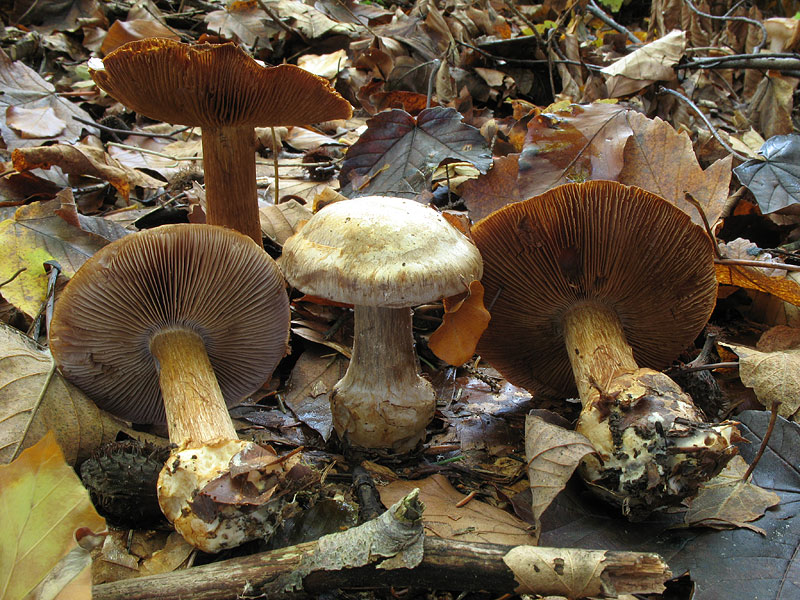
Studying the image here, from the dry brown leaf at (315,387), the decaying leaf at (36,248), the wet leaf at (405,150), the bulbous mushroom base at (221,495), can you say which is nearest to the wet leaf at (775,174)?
the wet leaf at (405,150)

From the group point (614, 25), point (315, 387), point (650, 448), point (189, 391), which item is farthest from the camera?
point (614, 25)

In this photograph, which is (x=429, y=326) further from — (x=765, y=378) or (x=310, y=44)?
(x=310, y=44)

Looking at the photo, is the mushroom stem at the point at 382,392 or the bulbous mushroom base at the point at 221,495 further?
the mushroom stem at the point at 382,392

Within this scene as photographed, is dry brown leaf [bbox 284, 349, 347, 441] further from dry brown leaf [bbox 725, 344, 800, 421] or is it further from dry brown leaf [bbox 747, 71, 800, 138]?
dry brown leaf [bbox 747, 71, 800, 138]

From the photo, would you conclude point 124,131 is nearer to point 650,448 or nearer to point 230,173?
point 230,173

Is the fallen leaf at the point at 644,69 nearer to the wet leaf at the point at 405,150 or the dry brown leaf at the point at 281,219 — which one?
the wet leaf at the point at 405,150

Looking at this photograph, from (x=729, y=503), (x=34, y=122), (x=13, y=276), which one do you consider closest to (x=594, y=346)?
(x=729, y=503)

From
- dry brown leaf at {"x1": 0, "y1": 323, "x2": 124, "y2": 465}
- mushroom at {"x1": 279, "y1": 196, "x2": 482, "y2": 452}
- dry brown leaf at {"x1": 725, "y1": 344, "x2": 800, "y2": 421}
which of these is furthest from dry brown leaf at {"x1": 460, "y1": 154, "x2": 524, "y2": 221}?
dry brown leaf at {"x1": 0, "y1": 323, "x2": 124, "y2": 465}

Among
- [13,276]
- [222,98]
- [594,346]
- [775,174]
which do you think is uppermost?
Answer: [222,98]
